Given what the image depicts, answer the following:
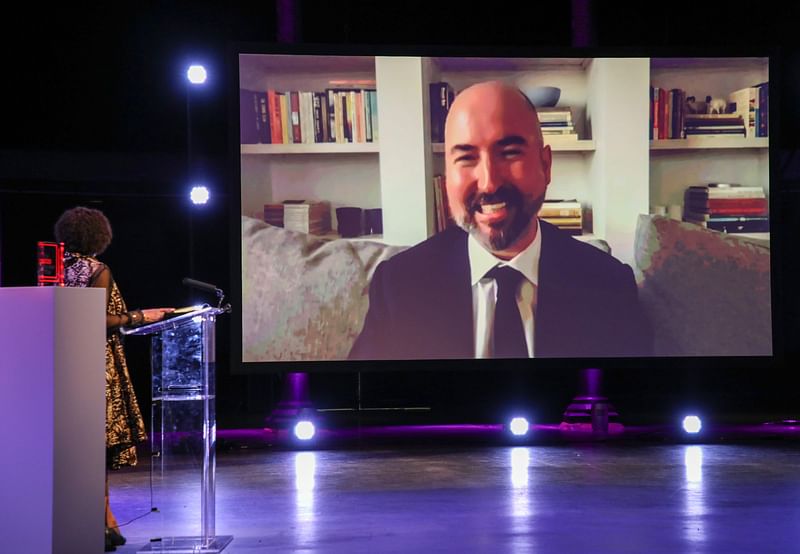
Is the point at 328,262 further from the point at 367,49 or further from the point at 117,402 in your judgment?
the point at 117,402

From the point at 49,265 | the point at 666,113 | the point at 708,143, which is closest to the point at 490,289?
the point at 666,113

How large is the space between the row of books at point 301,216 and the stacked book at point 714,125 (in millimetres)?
2542

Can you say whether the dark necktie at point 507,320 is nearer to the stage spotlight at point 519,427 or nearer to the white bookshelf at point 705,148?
the stage spotlight at point 519,427

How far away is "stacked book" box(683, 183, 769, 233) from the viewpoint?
6910 mm

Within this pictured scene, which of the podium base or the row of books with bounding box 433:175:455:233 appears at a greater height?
the row of books with bounding box 433:175:455:233

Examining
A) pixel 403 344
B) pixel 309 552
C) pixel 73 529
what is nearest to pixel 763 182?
pixel 403 344

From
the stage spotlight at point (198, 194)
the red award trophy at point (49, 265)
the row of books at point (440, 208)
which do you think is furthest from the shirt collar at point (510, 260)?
the red award trophy at point (49, 265)

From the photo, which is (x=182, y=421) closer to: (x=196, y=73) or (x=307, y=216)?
(x=307, y=216)

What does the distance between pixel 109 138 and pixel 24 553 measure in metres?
5.67

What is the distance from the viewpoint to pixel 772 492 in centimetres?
470

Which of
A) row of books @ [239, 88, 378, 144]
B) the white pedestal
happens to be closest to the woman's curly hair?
the white pedestal

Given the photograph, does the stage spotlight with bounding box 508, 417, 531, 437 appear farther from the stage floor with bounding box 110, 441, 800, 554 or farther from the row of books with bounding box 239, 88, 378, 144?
the row of books with bounding box 239, 88, 378, 144

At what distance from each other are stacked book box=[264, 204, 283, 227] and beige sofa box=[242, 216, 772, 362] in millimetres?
41

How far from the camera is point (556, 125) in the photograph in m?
6.86
